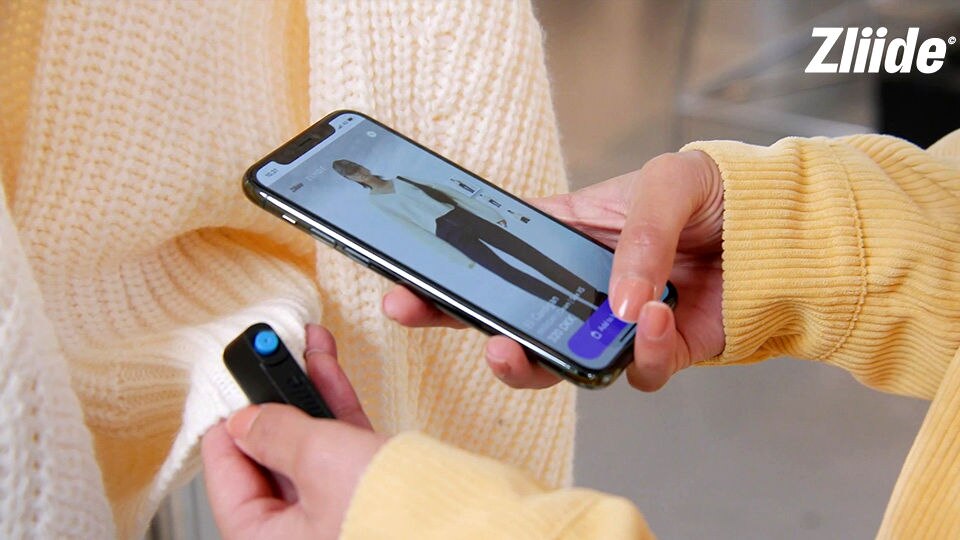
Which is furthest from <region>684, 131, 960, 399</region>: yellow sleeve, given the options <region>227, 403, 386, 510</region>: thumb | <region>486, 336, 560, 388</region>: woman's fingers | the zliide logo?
the zliide logo

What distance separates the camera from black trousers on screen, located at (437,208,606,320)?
41 centimetres

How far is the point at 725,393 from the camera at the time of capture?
3.28 ft

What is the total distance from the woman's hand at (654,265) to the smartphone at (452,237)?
0.4 inches

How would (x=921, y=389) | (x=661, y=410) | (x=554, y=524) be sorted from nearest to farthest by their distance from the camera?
(x=554, y=524) < (x=921, y=389) < (x=661, y=410)

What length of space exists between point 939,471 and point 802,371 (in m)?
0.62

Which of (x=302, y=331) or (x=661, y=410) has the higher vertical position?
(x=302, y=331)

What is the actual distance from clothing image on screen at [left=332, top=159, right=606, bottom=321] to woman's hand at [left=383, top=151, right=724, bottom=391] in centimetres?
2

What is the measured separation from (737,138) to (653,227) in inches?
34.9

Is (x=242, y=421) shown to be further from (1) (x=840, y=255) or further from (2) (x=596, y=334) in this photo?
(1) (x=840, y=255)

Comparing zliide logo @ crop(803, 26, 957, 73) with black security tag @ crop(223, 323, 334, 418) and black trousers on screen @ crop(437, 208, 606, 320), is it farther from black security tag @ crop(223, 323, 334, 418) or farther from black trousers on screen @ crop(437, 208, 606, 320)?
black security tag @ crop(223, 323, 334, 418)

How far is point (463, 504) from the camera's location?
290 mm

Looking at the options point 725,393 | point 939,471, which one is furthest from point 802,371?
point 939,471

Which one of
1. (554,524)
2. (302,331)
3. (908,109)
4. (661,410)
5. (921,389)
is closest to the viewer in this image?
(554,524)

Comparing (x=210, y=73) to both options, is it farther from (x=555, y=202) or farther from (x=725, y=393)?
(x=725, y=393)
